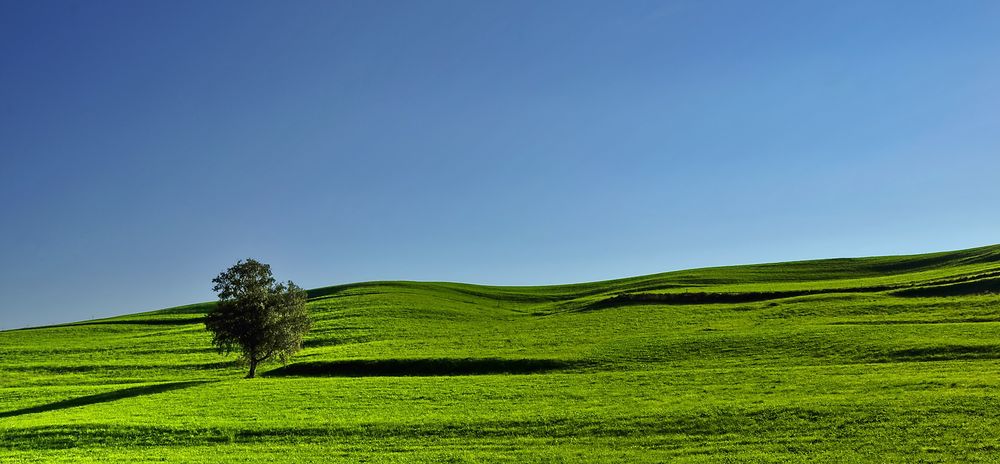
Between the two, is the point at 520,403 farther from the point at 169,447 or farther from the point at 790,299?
the point at 790,299

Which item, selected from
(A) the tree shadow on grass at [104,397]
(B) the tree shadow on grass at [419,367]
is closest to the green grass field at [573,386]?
(B) the tree shadow on grass at [419,367]

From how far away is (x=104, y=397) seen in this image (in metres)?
47.3

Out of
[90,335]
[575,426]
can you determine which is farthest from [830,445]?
[90,335]

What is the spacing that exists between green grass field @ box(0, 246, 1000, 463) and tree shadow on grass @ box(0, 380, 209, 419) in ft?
1.06

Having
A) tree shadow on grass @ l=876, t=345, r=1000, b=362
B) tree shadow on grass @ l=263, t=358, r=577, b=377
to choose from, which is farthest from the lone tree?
tree shadow on grass @ l=876, t=345, r=1000, b=362

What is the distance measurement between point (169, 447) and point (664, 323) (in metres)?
45.3

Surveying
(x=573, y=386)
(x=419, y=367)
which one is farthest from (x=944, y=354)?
(x=419, y=367)

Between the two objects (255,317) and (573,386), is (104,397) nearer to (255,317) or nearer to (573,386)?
(255,317)

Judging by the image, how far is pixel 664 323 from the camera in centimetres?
6525

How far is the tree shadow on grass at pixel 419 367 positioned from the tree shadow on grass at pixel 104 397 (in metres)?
7.94

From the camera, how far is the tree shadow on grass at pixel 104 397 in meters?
44.3

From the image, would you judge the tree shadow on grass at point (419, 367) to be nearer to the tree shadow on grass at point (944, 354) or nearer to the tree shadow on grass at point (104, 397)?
the tree shadow on grass at point (104, 397)

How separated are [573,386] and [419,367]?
51.6ft

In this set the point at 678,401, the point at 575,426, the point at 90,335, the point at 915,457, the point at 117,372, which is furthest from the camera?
the point at 90,335
